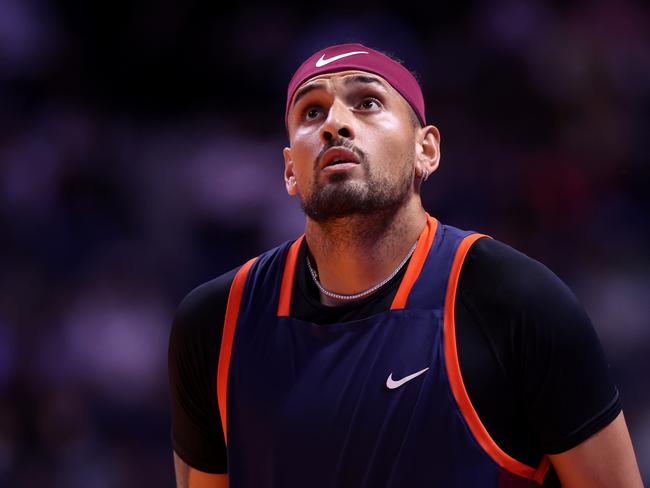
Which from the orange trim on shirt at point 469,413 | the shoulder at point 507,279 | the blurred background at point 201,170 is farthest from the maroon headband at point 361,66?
the blurred background at point 201,170

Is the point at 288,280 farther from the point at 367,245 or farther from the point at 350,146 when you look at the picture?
the point at 350,146

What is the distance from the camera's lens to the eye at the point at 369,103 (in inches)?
107

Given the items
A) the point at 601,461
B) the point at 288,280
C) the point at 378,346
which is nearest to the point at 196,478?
the point at 288,280

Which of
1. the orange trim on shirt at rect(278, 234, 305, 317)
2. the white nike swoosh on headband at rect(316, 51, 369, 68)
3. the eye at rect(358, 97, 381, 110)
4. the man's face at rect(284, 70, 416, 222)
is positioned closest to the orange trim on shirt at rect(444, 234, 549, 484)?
the man's face at rect(284, 70, 416, 222)

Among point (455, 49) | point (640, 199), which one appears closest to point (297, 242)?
point (640, 199)

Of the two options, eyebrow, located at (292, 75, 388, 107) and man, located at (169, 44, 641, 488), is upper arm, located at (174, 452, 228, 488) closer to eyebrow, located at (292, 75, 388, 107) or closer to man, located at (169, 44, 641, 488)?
man, located at (169, 44, 641, 488)

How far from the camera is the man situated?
2.26 meters

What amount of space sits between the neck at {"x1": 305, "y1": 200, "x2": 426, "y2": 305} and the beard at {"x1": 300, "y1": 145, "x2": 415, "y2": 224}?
0.04 metres

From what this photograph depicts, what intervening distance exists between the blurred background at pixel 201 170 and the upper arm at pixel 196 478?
106 inches

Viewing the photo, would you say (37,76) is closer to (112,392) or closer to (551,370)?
(112,392)

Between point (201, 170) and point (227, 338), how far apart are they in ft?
14.1

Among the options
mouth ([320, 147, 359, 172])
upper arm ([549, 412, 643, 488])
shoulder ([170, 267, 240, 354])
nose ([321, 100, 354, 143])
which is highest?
nose ([321, 100, 354, 143])

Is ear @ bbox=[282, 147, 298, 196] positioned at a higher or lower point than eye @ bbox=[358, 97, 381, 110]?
lower

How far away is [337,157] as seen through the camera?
8.45 feet
